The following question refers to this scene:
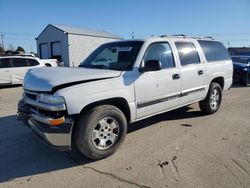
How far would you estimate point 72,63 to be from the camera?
34.1 m

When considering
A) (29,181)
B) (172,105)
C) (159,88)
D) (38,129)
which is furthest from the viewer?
(172,105)

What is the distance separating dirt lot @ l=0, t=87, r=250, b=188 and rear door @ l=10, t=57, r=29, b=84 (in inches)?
299

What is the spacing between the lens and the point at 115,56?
4984 mm

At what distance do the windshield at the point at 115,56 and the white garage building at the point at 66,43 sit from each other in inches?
1098

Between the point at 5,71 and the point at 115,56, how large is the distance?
950 cm

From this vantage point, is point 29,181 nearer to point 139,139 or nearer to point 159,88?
point 139,139

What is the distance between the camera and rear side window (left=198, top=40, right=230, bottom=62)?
6.32m

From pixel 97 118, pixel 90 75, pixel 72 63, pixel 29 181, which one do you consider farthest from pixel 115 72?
pixel 72 63

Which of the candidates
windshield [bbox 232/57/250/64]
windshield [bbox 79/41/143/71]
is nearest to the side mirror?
windshield [bbox 79/41/143/71]

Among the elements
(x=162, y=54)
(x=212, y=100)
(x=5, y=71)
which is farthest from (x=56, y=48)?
(x=162, y=54)

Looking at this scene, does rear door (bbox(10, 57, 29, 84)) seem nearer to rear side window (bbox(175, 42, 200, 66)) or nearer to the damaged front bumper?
rear side window (bbox(175, 42, 200, 66))

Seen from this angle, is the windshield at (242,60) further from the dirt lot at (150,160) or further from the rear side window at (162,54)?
the rear side window at (162,54)

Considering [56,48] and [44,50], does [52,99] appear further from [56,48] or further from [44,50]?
[44,50]

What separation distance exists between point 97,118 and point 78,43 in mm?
32865
